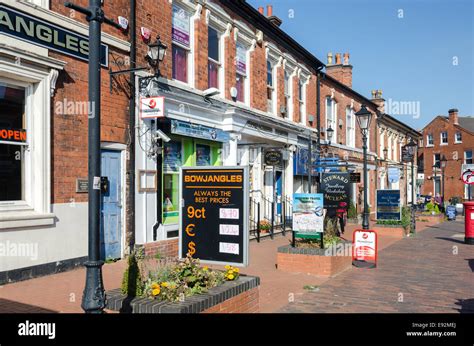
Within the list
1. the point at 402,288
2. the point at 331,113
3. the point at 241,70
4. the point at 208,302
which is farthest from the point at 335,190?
the point at 208,302

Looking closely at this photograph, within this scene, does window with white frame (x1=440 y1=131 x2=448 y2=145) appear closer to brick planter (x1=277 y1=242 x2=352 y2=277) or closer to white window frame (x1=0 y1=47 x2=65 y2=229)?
brick planter (x1=277 y1=242 x2=352 y2=277)

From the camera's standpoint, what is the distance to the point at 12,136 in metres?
7.48

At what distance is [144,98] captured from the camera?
994 cm

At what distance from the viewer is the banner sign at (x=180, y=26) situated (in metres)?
11.7

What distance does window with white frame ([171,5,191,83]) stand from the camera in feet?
38.6

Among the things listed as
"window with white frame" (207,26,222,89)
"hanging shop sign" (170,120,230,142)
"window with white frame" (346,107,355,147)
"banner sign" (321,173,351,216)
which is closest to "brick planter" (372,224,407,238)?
"banner sign" (321,173,351,216)

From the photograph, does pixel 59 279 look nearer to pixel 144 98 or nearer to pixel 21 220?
pixel 21 220

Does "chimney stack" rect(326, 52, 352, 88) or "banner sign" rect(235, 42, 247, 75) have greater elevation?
"chimney stack" rect(326, 52, 352, 88)

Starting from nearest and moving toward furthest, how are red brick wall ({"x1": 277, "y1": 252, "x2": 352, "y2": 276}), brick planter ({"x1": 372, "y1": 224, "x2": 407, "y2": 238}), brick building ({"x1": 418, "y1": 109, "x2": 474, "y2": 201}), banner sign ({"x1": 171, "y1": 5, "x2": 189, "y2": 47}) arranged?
red brick wall ({"x1": 277, "y1": 252, "x2": 352, "y2": 276}), banner sign ({"x1": 171, "y1": 5, "x2": 189, "y2": 47}), brick planter ({"x1": 372, "y1": 224, "x2": 407, "y2": 238}), brick building ({"x1": 418, "y1": 109, "x2": 474, "y2": 201})

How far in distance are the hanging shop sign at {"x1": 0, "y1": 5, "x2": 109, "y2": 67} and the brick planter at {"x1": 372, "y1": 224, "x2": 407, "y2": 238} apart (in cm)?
1309

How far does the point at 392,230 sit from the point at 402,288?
9.75 meters

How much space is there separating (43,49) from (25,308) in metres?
4.52

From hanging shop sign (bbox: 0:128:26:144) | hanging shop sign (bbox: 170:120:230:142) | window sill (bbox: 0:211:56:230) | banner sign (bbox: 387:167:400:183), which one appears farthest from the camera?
banner sign (bbox: 387:167:400:183)
